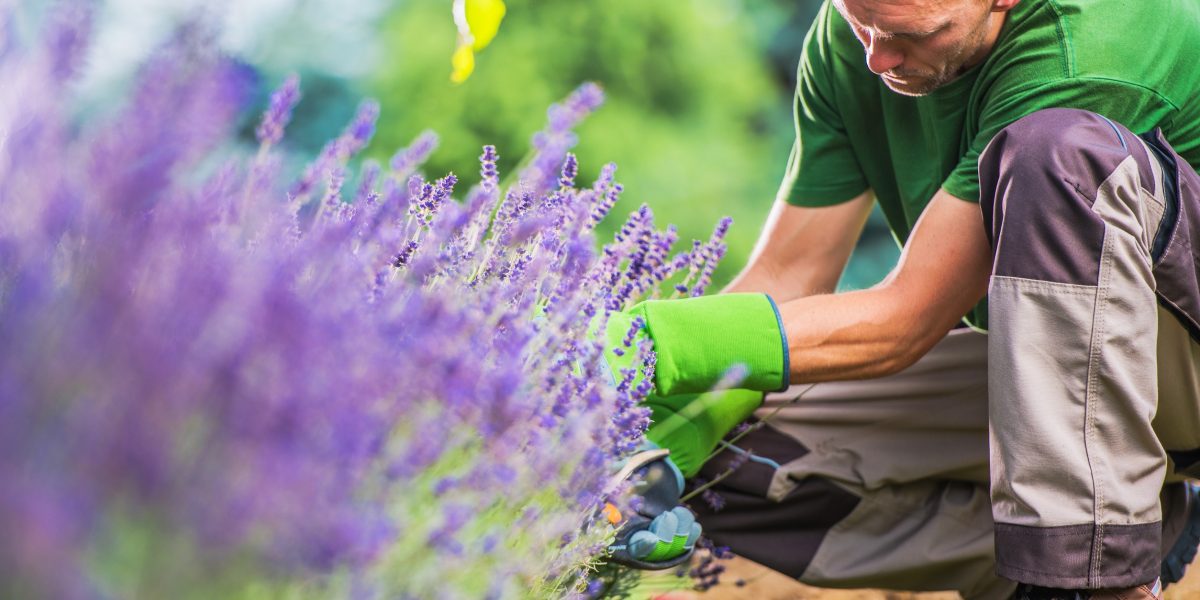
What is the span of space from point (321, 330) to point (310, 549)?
0.12 m

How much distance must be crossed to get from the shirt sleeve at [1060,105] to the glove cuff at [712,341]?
1.10 ft

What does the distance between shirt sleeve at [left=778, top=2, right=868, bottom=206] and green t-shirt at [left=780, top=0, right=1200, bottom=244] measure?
0.01m

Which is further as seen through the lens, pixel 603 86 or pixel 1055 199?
pixel 603 86

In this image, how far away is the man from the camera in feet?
4.60

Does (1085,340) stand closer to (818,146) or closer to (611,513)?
(611,513)

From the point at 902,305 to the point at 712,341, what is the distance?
0.97 feet

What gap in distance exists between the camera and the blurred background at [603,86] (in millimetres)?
4496

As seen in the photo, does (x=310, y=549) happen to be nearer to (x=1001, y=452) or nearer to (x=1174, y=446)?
(x=1001, y=452)

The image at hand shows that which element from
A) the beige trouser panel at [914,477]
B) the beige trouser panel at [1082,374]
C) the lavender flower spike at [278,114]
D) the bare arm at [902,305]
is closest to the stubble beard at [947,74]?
the bare arm at [902,305]

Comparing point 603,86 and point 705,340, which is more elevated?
point 603,86

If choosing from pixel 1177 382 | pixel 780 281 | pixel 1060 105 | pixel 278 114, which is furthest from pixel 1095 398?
pixel 278 114

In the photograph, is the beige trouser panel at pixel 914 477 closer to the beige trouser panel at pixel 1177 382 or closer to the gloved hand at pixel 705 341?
the beige trouser panel at pixel 1177 382

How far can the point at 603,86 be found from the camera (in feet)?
15.2

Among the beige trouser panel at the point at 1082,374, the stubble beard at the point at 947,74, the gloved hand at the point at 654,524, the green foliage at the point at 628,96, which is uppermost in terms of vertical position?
the green foliage at the point at 628,96
